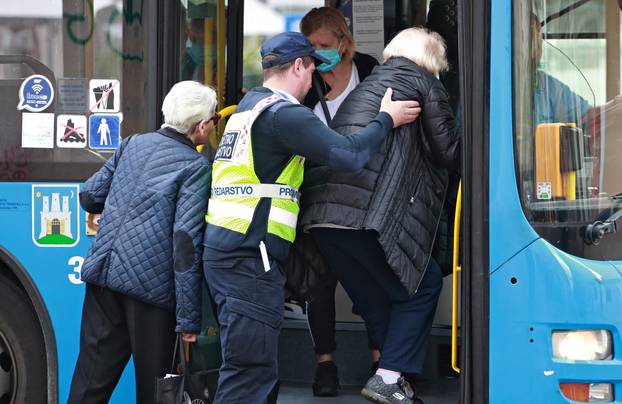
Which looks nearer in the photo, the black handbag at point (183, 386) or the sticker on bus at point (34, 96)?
the black handbag at point (183, 386)

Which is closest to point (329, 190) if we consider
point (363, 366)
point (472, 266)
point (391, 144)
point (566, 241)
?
point (391, 144)

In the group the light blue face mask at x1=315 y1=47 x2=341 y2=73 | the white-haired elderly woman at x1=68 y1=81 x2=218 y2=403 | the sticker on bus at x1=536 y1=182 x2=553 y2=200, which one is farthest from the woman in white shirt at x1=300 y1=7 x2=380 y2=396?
the sticker on bus at x1=536 y1=182 x2=553 y2=200

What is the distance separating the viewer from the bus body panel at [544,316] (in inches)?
141

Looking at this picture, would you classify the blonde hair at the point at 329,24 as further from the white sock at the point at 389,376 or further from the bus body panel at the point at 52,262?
the white sock at the point at 389,376

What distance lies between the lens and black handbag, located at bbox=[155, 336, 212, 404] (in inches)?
155

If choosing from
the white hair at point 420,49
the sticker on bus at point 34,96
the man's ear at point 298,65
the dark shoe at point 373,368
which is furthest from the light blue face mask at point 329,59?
the dark shoe at point 373,368

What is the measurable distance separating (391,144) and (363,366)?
1.56m

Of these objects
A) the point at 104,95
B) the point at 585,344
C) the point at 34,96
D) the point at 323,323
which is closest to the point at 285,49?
the point at 104,95

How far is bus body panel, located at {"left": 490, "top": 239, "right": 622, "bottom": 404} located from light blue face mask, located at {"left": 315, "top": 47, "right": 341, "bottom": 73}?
1.04m

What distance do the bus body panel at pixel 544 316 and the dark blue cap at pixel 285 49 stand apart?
1.09 m

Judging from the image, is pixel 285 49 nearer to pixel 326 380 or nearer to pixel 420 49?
pixel 420 49

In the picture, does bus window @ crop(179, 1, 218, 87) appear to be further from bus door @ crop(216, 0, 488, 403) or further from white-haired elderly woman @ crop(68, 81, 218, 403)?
white-haired elderly woman @ crop(68, 81, 218, 403)

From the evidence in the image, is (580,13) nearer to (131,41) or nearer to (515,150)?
(515,150)

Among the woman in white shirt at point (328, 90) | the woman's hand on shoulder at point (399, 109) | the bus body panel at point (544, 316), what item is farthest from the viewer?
the woman in white shirt at point (328, 90)
